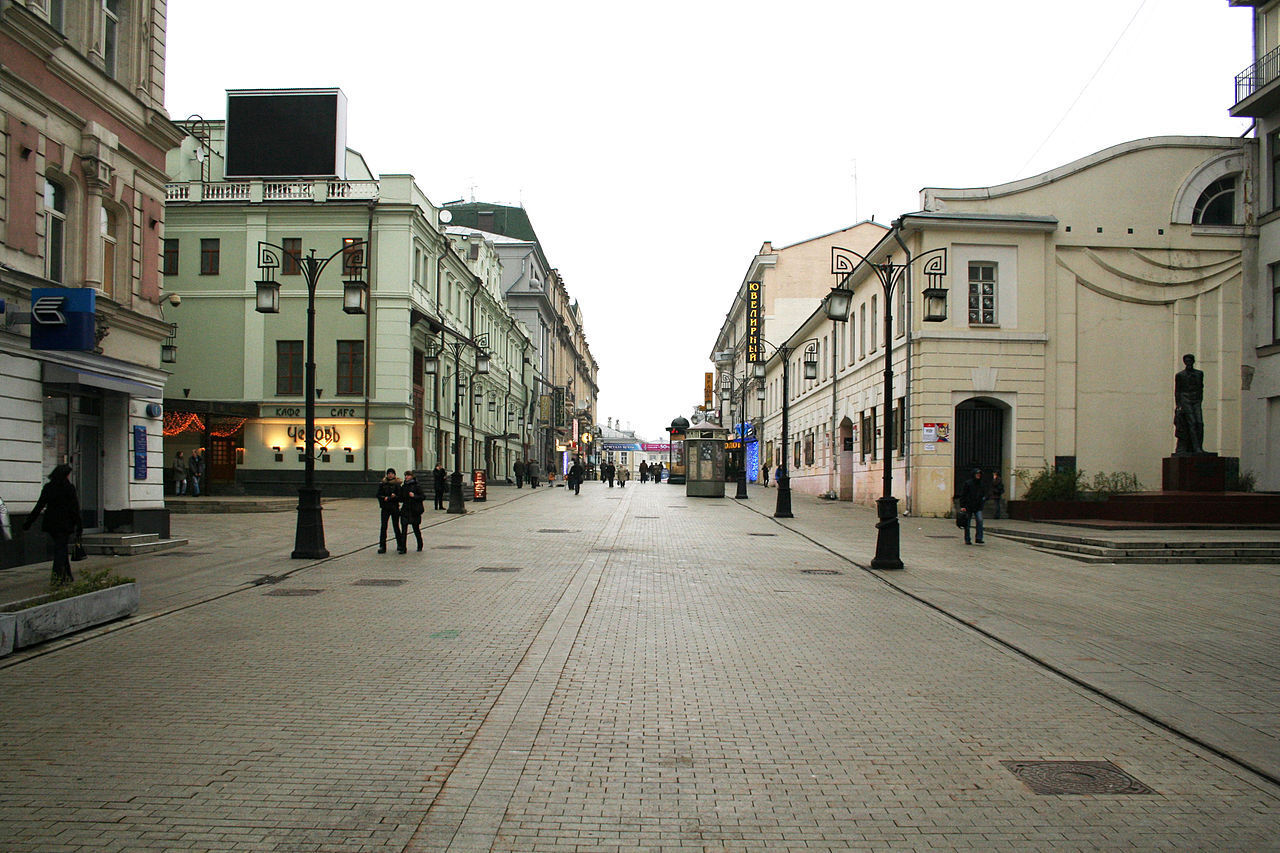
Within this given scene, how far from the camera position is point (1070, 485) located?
25750 mm

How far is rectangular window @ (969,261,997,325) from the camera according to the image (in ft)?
92.2

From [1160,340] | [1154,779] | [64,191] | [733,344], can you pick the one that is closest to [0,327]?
[64,191]

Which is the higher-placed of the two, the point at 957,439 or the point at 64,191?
the point at 64,191

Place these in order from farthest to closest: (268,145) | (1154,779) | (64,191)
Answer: (268,145) → (64,191) → (1154,779)

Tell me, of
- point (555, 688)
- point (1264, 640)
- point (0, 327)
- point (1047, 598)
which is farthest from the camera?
point (0, 327)

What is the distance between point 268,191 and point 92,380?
25994mm

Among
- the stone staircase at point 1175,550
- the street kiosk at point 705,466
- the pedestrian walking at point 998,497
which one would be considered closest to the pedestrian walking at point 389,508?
the stone staircase at point 1175,550

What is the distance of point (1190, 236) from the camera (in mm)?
28219

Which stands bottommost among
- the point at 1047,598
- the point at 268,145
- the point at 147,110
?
the point at 1047,598

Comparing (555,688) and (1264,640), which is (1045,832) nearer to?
(555,688)

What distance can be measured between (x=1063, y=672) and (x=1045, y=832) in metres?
3.74

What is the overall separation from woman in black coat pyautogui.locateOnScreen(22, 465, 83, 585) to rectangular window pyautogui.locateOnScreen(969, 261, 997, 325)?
78.6 ft

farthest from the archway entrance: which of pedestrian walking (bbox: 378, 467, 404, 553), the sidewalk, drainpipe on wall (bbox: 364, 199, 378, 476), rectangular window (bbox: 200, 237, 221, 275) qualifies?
rectangular window (bbox: 200, 237, 221, 275)

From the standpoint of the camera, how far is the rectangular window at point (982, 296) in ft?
92.2
